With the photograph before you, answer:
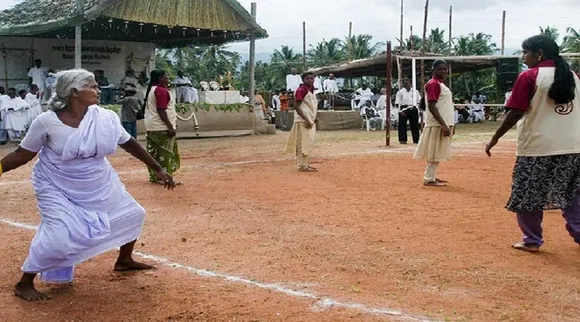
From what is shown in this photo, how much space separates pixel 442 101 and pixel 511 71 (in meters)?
8.46

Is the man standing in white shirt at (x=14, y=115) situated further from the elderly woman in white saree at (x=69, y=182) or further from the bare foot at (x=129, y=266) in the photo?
the elderly woman in white saree at (x=69, y=182)

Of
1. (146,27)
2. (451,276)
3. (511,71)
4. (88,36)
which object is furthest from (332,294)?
(88,36)

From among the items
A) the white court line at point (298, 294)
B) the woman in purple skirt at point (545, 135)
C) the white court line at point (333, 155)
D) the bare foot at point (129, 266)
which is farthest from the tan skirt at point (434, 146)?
the bare foot at point (129, 266)

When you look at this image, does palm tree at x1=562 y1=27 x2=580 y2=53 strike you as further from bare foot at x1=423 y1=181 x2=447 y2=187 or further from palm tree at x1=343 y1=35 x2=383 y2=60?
bare foot at x1=423 y1=181 x2=447 y2=187

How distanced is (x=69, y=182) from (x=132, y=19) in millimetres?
13559

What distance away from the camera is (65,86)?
4.36 meters

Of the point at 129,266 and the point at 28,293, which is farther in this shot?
the point at 129,266

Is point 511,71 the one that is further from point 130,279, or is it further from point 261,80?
point 261,80

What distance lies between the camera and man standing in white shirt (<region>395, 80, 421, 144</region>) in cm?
1652

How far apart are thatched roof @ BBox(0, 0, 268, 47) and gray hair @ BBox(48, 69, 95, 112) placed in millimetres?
12618

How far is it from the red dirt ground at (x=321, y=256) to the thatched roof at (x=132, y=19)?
330 inches

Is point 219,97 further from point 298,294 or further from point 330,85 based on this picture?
point 298,294

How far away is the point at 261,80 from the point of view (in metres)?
47.6

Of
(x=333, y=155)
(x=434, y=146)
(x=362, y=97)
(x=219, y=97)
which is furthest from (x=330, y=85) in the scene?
(x=434, y=146)
